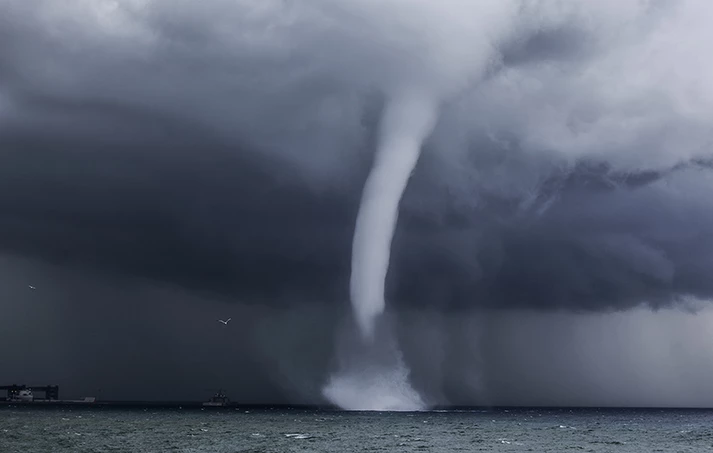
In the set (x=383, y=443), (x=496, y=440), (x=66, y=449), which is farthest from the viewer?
(x=496, y=440)

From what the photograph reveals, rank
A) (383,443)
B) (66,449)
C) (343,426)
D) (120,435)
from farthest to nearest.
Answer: (343,426), (120,435), (383,443), (66,449)

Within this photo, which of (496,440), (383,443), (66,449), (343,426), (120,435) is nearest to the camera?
(66,449)

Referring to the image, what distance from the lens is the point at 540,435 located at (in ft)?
544

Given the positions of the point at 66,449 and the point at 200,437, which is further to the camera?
the point at 200,437

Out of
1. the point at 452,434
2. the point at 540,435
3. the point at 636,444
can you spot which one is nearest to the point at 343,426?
the point at 452,434

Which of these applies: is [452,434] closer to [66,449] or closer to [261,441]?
[261,441]

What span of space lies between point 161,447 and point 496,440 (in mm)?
57024

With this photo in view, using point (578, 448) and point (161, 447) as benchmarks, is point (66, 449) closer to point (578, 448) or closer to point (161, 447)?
point (161, 447)

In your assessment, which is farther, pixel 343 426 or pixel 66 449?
pixel 343 426

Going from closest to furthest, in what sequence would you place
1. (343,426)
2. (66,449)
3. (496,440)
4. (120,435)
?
1. (66,449)
2. (496,440)
3. (120,435)
4. (343,426)

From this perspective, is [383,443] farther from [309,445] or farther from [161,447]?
[161,447]

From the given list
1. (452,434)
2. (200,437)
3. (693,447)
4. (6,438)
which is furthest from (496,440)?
(6,438)

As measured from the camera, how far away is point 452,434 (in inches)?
6457

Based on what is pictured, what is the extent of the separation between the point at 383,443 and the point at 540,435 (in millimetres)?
47208
